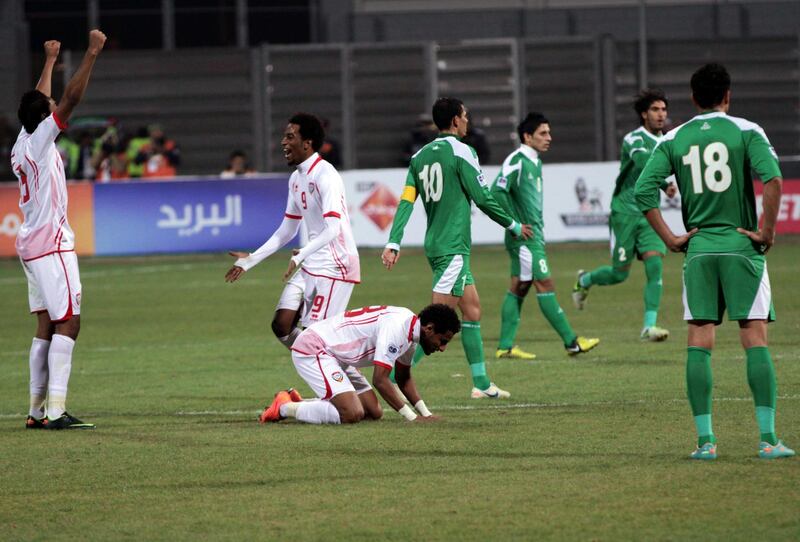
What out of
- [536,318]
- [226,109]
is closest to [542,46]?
[226,109]

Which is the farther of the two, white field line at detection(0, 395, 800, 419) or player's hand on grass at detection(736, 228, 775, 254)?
white field line at detection(0, 395, 800, 419)

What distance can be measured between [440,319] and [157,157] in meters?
21.6

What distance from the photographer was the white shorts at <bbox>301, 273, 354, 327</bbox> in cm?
1068

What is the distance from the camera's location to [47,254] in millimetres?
9984

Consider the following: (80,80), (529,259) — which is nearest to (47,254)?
(80,80)

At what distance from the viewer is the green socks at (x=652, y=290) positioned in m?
14.6

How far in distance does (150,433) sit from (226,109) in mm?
26013

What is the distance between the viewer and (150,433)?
9750 millimetres

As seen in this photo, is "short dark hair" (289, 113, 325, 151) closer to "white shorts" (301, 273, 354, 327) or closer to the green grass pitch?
"white shorts" (301, 273, 354, 327)

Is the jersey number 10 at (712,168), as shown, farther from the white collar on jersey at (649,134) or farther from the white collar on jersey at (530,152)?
the white collar on jersey at (649,134)

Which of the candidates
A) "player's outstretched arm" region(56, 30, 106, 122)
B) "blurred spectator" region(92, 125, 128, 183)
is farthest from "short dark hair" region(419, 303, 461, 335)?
"blurred spectator" region(92, 125, 128, 183)

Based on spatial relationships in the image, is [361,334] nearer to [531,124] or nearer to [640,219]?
[531,124]

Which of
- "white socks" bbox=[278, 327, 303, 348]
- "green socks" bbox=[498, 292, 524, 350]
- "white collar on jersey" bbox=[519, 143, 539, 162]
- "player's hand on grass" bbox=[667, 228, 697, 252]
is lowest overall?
"green socks" bbox=[498, 292, 524, 350]

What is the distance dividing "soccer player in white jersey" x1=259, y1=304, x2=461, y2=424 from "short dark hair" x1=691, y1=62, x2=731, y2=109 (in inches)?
91.3
